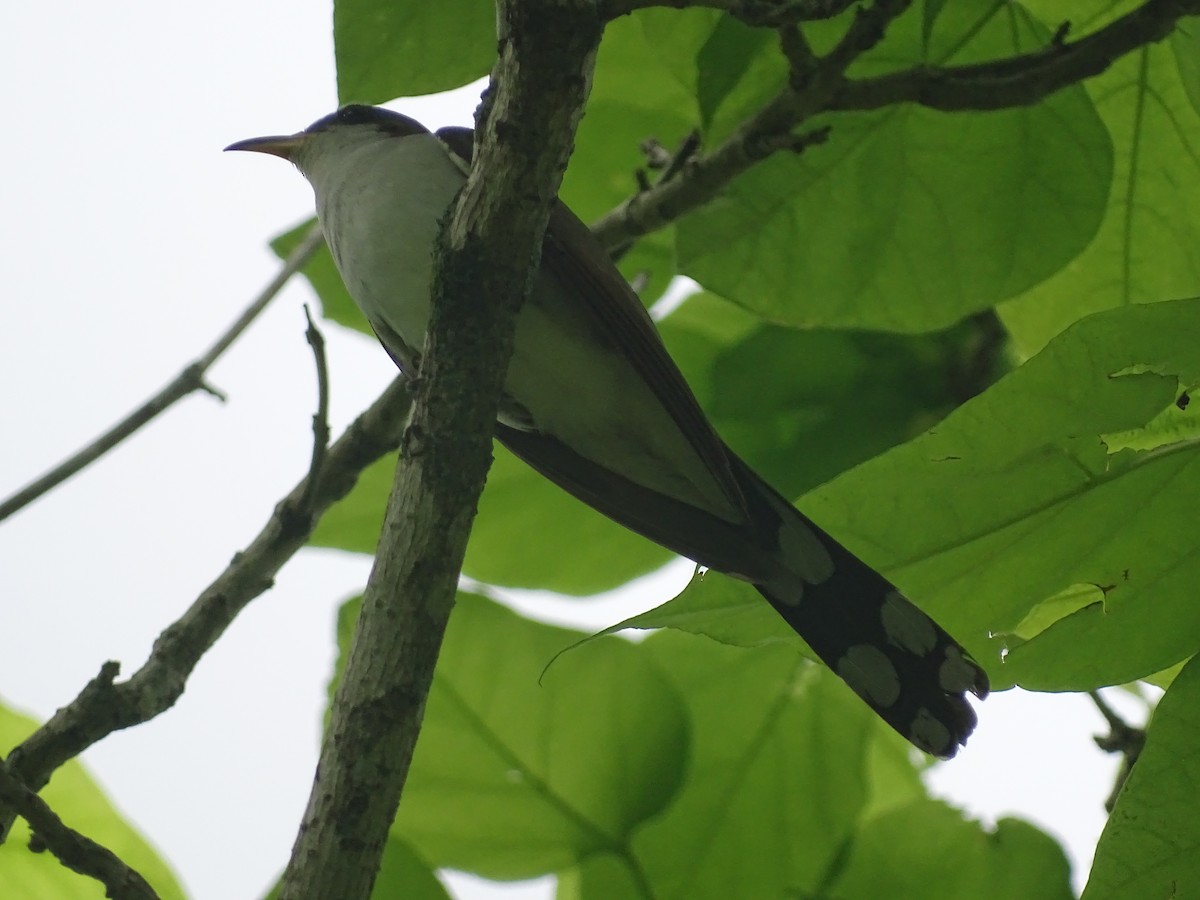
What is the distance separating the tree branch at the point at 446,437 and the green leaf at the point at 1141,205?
705mm

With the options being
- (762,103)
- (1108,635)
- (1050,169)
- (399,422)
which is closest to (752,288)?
(762,103)

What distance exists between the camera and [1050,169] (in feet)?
4.79

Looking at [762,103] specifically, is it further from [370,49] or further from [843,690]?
[843,690]

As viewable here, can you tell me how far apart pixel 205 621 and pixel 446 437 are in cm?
52

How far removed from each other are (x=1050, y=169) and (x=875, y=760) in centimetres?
97

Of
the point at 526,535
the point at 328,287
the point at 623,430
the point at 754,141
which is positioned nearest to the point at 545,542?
the point at 526,535

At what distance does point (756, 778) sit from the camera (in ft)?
5.14


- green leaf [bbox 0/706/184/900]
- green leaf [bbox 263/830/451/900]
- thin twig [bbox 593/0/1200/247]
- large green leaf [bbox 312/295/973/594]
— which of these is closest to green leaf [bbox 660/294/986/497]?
large green leaf [bbox 312/295/973/594]

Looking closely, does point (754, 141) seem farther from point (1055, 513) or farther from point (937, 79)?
point (1055, 513)

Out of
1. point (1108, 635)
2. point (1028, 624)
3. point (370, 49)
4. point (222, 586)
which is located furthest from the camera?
point (222, 586)

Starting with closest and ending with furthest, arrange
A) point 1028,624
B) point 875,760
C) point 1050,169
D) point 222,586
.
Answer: point 1028,624 → point 1050,169 → point 222,586 → point 875,760

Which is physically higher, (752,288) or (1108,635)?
(752,288)

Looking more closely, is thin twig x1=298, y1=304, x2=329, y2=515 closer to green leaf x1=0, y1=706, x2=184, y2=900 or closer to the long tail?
green leaf x1=0, y1=706, x2=184, y2=900

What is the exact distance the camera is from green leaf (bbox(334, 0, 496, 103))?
1.32 meters
